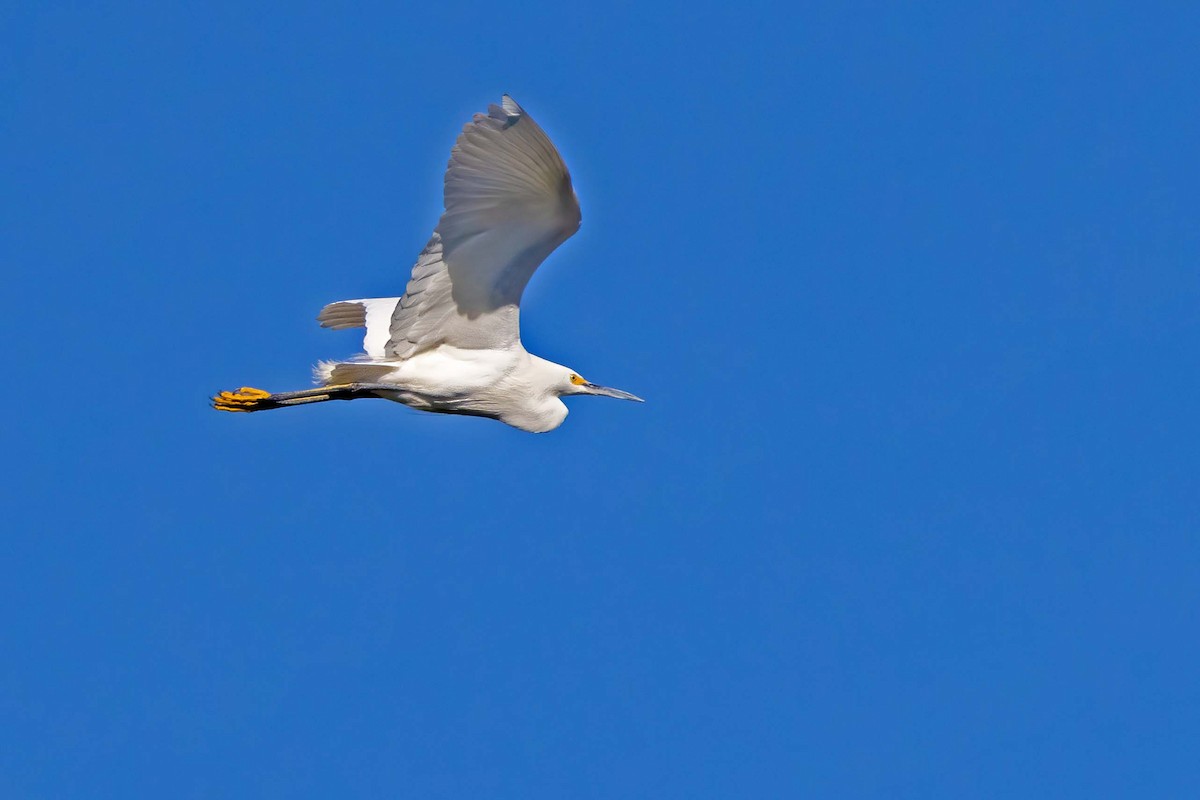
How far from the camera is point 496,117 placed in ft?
39.8

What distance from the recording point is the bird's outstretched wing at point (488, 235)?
492 inches

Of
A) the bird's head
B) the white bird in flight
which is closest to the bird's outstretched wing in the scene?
the white bird in flight

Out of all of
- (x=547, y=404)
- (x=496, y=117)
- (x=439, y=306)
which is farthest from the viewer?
(x=547, y=404)

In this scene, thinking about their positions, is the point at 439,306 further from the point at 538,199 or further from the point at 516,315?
the point at 538,199

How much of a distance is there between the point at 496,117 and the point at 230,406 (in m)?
5.32

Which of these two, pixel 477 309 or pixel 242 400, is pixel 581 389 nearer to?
pixel 477 309

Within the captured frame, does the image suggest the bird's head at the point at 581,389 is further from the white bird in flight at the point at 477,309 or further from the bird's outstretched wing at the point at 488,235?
the bird's outstretched wing at the point at 488,235

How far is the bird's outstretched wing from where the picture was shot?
12.5 metres

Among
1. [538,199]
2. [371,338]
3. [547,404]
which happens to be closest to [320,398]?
[371,338]

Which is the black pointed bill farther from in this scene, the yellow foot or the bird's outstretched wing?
the yellow foot

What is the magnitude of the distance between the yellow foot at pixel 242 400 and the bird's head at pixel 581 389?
9.65 feet

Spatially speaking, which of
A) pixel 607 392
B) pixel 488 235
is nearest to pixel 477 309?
pixel 488 235

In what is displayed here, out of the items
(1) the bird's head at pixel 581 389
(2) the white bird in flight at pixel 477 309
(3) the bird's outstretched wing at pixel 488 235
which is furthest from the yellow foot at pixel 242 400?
(1) the bird's head at pixel 581 389

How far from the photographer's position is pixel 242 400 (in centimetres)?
1591
